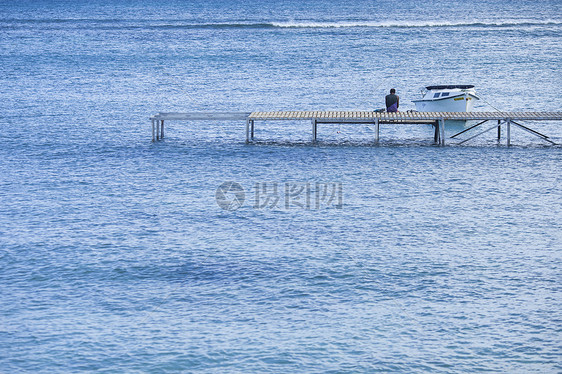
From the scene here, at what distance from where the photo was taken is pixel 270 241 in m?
22.6

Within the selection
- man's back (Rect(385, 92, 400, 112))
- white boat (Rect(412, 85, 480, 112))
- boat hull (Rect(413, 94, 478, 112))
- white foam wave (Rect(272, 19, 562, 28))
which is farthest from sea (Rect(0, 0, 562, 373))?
white foam wave (Rect(272, 19, 562, 28))

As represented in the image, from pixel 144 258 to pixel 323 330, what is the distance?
6608 mm

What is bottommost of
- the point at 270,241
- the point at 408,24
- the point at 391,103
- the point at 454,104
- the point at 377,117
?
the point at 270,241

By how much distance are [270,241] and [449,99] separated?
23.0m

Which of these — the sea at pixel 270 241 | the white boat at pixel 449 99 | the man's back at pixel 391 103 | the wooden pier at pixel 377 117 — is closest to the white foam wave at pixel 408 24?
the sea at pixel 270 241

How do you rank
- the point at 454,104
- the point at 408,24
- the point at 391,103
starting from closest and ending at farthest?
1. the point at 391,103
2. the point at 454,104
3. the point at 408,24

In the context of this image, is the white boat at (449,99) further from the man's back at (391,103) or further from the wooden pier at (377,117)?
the man's back at (391,103)

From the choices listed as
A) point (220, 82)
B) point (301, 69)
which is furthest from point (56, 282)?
point (301, 69)

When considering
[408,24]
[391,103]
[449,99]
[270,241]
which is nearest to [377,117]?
[391,103]

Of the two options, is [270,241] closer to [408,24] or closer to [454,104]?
[454,104]

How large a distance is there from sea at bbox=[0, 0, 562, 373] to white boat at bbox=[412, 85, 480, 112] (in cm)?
138

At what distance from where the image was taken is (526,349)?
1619 cm

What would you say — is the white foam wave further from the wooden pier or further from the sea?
the wooden pier

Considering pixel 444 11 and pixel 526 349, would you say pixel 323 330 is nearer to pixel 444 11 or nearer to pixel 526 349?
pixel 526 349
